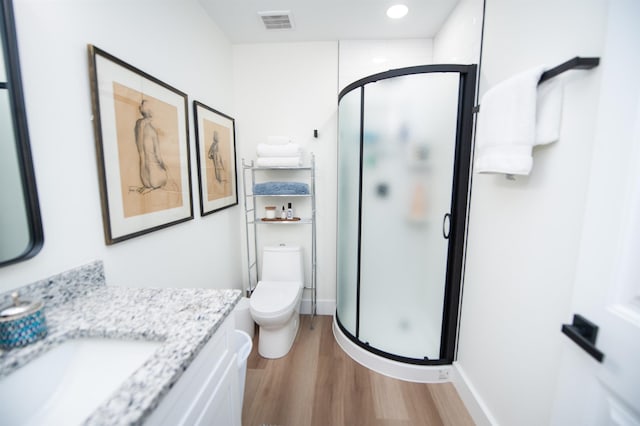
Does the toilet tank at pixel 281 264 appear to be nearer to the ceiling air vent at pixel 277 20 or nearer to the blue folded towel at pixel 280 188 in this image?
the blue folded towel at pixel 280 188

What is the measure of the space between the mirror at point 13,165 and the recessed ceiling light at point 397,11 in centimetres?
199

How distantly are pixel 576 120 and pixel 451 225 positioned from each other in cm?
84

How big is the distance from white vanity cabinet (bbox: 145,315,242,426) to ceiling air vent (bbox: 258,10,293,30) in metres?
2.06

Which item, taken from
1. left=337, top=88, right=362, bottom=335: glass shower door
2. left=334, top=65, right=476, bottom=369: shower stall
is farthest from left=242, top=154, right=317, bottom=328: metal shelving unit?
left=334, top=65, right=476, bottom=369: shower stall

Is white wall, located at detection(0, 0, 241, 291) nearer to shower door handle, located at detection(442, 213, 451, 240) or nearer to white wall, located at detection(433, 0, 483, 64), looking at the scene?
shower door handle, located at detection(442, 213, 451, 240)

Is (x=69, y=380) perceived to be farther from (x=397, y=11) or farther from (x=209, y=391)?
(x=397, y=11)

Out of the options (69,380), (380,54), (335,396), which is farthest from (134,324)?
(380,54)

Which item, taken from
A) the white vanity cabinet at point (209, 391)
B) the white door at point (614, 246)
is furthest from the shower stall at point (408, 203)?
the white vanity cabinet at point (209, 391)

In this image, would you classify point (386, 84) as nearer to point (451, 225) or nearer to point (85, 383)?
point (451, 225)

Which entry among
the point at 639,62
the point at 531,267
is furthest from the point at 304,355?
the point at 639,62

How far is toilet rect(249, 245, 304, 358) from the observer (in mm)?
1831

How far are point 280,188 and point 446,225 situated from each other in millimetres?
1313

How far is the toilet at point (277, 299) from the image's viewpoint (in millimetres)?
1831

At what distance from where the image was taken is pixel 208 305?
869mm
